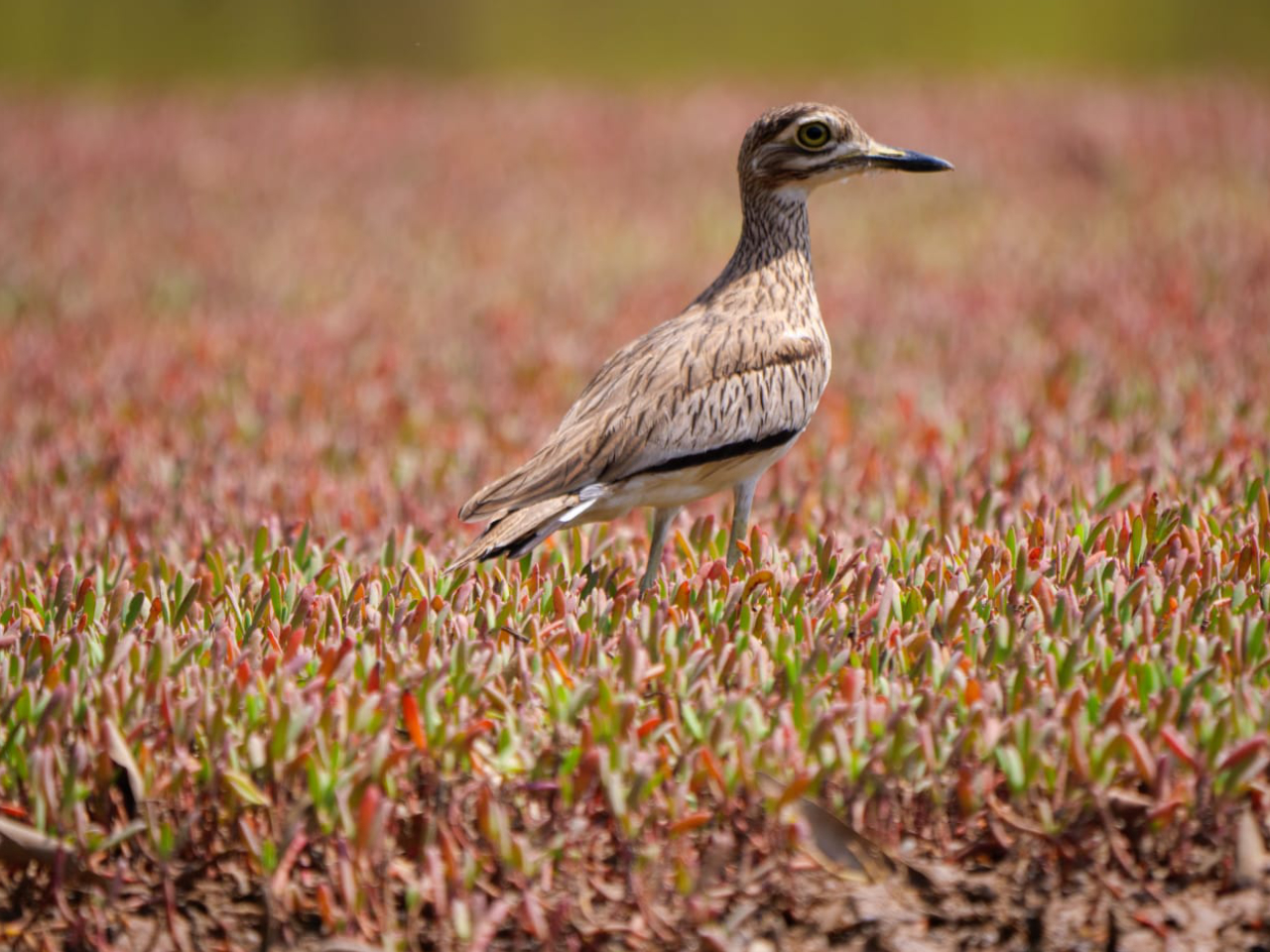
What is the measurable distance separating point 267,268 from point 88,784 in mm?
9208

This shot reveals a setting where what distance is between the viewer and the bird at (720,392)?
476 centimetres

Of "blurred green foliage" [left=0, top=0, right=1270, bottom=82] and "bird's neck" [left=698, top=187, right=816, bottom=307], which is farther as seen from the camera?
"blurred green foliage" [left=0, top=0, right=1270, bottom=82]

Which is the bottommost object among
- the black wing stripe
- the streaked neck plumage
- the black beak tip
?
the black wing stripe

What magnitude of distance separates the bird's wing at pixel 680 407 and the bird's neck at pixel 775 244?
30 cm

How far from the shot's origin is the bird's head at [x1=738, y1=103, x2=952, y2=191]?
5551 millimetres

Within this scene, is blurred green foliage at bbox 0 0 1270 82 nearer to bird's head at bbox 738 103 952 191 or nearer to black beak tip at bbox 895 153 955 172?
bird's head at bbox 738 103 952 191

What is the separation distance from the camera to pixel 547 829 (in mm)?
3557

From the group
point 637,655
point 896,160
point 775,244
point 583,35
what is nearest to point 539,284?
point 775,244

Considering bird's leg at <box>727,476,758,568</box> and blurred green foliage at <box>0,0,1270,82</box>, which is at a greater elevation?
blurred green foliage at <box>0,0,1270,82</box>

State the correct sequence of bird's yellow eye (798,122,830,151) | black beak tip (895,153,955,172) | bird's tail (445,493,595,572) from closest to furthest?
bird's tail (445,493,595,572)
black beak tip (895,153,955,172)
bird's yellow eye (798,122,830,151)

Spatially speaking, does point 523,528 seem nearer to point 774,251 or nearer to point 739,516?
point 739,516

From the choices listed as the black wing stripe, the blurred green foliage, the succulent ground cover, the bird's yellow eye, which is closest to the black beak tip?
the bird's yellow eye

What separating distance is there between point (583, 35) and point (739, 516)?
30.3 m

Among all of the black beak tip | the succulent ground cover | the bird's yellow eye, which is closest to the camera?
the succulent ground cover
